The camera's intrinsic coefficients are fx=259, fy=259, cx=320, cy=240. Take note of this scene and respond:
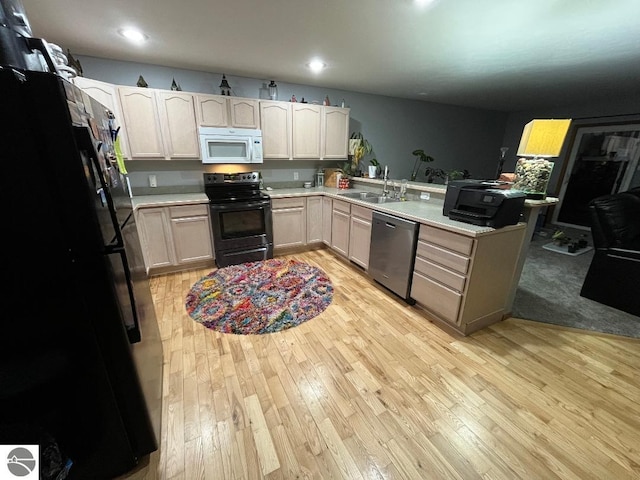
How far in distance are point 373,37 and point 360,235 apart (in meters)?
1.94

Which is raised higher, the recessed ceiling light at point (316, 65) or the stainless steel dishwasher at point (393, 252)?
the recessed ceiling light at point (316, 65)

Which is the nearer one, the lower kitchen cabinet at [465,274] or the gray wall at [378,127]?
the lower kitchen cabinet at [465,274]

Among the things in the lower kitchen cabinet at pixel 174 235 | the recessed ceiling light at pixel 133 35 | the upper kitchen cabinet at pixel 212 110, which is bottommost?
the lower kitchen cabinet at pixel 174 235

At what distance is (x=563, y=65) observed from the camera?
2945 millimetres

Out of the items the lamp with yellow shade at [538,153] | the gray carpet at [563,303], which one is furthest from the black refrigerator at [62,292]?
the gray carpet at [563,303]

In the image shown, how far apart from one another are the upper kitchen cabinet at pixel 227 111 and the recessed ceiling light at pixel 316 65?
0.83 metres

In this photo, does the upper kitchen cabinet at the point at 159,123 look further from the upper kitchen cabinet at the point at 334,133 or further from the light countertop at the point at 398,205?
the upper kitchen cabinet at the point at 334,133

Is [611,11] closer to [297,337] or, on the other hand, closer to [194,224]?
[297,337]

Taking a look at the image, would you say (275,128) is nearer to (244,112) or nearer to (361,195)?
(244,112)

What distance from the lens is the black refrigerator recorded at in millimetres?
826

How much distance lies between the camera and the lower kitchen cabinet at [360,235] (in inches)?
118

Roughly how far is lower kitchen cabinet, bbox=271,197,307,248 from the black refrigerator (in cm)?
247

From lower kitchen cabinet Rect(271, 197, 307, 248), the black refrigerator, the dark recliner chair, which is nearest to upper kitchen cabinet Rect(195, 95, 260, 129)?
lower kitchen cabinet Rect(271, 197, 307, 248)

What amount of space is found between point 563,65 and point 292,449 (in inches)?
178
